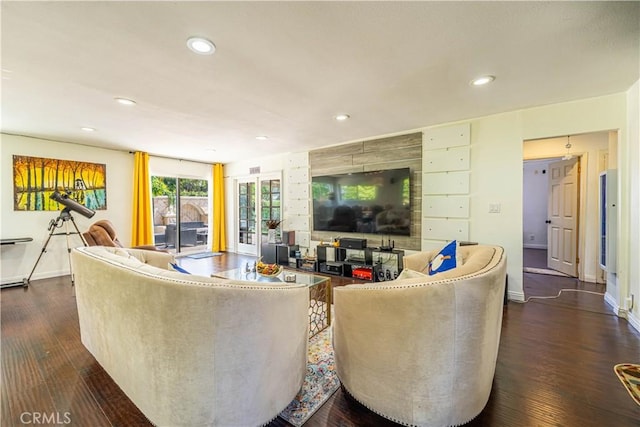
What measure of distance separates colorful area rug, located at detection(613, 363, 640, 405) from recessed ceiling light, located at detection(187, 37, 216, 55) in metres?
3.48

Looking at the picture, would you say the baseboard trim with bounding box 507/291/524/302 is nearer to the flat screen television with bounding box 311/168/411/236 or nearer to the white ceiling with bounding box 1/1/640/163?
the flat screen television with bounding box 311/168/411/236

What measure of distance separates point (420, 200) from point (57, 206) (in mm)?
5930

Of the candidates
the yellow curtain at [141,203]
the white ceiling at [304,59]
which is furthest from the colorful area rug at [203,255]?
the white ceiling at [304,59]

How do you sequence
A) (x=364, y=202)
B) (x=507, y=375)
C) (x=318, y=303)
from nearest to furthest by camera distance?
(x=507, y=375)
(x=318, y=303)
(x=364, y=202)

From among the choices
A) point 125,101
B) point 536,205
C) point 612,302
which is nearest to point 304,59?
point 125,101

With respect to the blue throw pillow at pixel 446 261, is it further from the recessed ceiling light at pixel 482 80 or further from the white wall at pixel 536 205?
the white wall at pixel 536 205

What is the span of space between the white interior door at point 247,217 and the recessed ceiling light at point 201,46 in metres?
4.32

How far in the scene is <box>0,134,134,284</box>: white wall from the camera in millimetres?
3836

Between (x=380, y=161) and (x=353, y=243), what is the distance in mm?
1432

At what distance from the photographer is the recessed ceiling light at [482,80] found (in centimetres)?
224

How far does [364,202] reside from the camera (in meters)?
4.23

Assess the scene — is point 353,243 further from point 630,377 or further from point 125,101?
point 125,101

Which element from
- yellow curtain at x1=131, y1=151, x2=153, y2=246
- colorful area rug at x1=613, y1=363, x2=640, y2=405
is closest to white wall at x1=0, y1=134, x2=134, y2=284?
yellow curtain at x1=131, y1=151, x2=153, y2=246

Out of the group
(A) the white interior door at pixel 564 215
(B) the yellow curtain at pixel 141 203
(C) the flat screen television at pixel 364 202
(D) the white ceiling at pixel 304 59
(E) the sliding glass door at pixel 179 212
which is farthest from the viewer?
(E) the sliding glass door at pixel 179 212
